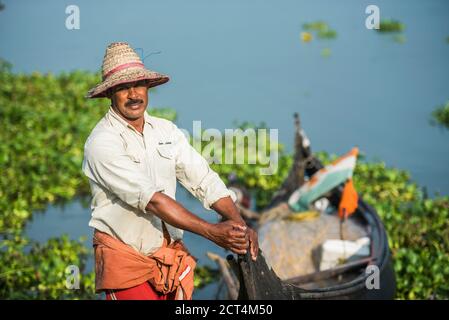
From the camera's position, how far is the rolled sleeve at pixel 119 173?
2570 mm

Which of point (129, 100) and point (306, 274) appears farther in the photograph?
point (306, 274)

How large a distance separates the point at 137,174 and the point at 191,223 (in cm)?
25

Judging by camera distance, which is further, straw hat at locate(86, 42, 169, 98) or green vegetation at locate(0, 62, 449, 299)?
green vegetation at locate(0, 62, 449, 299)

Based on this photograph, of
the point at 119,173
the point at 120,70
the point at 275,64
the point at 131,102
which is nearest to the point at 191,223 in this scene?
the point at 119,173

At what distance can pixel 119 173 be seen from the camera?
2.58 metres

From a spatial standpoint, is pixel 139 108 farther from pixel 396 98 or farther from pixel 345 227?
pixel 396 98

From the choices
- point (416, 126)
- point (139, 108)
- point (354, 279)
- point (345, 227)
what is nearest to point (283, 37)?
point (416, 126)

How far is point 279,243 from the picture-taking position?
543 centimetres

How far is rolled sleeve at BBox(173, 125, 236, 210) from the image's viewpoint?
2818 millimetres

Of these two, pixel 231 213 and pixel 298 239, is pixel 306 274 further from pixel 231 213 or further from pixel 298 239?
pixel 231 213

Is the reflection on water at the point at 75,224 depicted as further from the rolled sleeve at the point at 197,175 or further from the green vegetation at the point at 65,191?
the rolled sleeve at the point at 197,175

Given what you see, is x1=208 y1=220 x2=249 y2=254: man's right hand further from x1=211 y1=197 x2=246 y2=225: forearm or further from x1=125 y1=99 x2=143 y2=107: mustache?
x1=125 y1=99 x2=143 y2=107: mustache

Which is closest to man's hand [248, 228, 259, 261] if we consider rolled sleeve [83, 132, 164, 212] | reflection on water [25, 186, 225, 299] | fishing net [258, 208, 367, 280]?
rolled sleeve [83, 132, 164, 212]

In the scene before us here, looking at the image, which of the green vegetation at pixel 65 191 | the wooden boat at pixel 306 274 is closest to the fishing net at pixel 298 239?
the wooden boat at pixel 306 274
